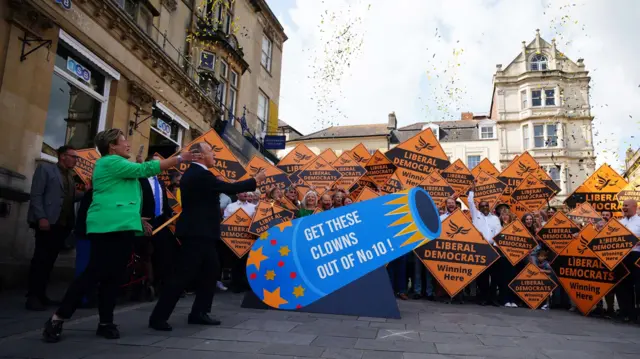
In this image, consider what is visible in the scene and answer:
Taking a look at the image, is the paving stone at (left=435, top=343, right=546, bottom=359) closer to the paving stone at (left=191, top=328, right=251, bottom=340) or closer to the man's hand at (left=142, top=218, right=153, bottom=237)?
the paving stone at (left=191, top=328, right=251, bottom=340)

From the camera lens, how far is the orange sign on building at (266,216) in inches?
297

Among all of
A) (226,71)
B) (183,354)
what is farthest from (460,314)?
(226,71)

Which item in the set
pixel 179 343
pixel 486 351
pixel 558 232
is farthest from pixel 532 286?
pixel 179 343

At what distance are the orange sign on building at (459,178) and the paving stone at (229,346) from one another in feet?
22.9

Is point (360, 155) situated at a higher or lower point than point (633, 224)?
higher

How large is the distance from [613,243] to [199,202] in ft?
20.8

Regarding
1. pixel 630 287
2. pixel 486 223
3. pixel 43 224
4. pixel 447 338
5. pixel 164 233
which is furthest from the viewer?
pixel 486 223

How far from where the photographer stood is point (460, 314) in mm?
6242

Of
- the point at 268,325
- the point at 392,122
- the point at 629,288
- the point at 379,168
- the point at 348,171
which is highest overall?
the point at 392,122

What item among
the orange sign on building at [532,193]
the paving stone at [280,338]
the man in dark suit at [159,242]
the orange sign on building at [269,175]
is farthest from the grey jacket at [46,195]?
the orange sign on building at [532,193]

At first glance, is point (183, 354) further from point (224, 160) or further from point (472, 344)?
point (224, 160)

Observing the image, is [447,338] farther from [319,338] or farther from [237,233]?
[237,233]

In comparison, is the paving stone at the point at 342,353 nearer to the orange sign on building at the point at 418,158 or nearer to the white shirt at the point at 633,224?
the white shirt at the point at 633,224

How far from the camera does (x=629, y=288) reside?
6.81 m
